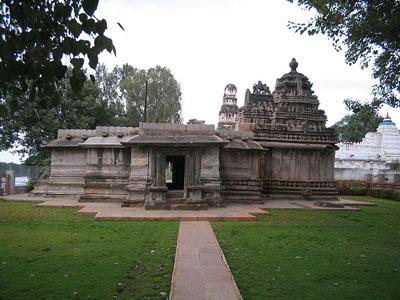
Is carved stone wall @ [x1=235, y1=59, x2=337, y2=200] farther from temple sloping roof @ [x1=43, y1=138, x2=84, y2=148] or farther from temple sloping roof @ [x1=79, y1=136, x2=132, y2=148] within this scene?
temple sloping roof @ [x1=43, y1=138, x2=84, y2=148]

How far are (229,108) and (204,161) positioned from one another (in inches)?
1169

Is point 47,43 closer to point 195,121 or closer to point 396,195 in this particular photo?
point 396,195

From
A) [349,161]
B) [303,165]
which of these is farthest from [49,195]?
[349,161]

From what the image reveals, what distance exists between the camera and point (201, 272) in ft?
21.0

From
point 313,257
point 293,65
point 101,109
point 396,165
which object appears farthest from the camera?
point 396,165

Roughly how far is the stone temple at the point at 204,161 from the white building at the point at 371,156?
18.5m

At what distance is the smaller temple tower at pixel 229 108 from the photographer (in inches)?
1762

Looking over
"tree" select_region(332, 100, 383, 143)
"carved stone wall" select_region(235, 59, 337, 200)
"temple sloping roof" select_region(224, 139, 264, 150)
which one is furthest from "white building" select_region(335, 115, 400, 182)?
"temple sloping roof" select_region(224, 139, 264, 150)

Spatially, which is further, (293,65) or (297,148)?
(293,65)

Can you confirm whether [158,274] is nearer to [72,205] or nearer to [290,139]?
[72,205]

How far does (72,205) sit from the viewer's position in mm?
16219

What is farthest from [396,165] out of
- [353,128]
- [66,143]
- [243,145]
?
[66,143]

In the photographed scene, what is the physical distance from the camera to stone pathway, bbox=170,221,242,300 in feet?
17.3

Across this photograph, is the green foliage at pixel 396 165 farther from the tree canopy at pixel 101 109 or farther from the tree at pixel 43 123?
the tree at pixel 43 123
